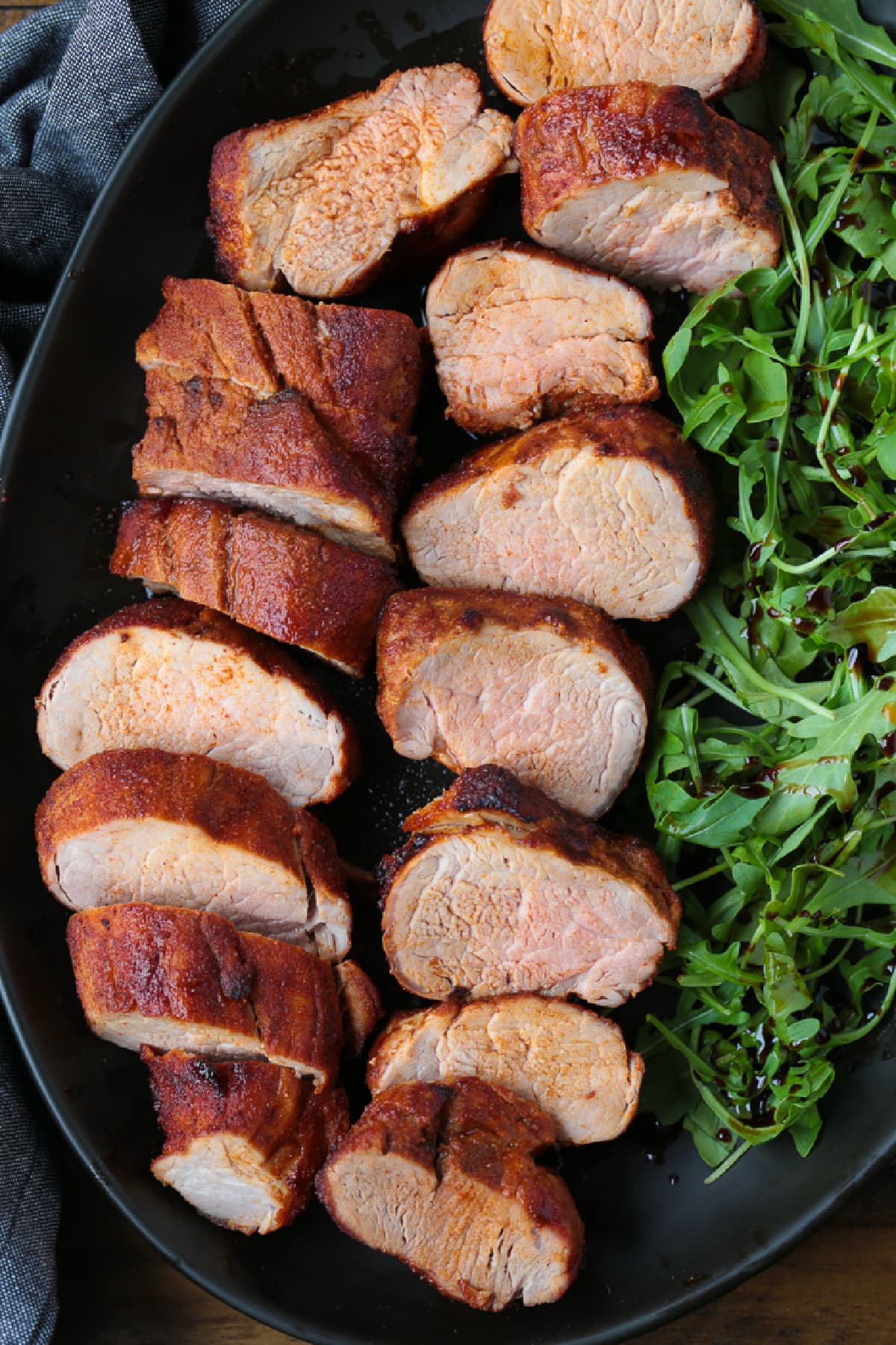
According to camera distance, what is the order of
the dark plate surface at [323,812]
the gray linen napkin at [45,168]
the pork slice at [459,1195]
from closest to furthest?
the pork slice at [459,1195] < the dark plate surface at [323,812] < the gray linen napkin at [45,168]

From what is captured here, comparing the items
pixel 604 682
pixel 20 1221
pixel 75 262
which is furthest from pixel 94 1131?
pixel 75 262

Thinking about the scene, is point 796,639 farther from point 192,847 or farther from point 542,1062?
point 192,847

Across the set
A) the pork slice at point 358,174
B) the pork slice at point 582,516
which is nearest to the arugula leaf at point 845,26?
the pork slice at point 358,174

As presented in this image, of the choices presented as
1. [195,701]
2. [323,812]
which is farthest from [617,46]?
[323,812]

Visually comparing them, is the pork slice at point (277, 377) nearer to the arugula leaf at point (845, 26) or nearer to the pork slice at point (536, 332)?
the pork slice at point (536, 332)

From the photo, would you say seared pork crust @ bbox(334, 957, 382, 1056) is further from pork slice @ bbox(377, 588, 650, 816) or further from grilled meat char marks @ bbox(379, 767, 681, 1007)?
pork slice @ bbox(377, 588, 650, 816)

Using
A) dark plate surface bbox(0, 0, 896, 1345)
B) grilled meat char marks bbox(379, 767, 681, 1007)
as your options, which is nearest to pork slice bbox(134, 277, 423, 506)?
dark plate surface bbox(0, 0, 896, 1345)

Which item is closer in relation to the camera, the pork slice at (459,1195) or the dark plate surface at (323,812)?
the pork slice at (459,1195)
